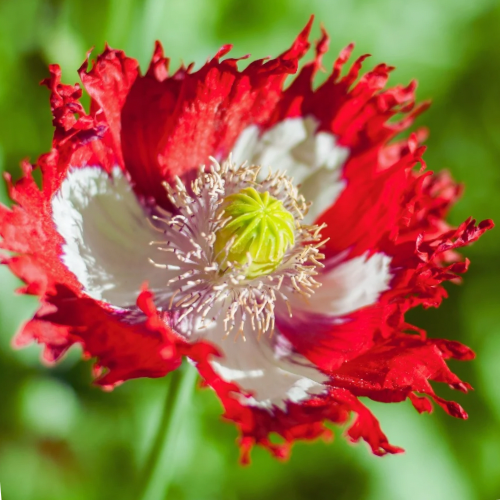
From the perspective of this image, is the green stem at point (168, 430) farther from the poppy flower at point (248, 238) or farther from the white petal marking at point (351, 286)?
the white petal marking at point (351, 286)

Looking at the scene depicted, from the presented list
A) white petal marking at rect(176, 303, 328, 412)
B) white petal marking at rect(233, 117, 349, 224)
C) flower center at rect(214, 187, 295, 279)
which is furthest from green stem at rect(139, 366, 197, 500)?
white petal marking at rect(233, 117, 349, 224)

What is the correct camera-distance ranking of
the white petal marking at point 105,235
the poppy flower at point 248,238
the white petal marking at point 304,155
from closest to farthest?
the poppy flower at point 248,238, the white petal marking at point 105,235, the white petal marking at point 304,155

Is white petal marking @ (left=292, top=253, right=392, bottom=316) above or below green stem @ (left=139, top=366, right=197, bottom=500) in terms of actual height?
above

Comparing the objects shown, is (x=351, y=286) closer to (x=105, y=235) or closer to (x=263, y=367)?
(x=263, y=367)

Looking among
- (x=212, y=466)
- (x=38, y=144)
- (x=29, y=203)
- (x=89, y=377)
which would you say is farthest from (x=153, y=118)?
(x=212, y=466)

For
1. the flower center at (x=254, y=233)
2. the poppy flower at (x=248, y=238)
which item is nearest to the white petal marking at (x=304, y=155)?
the poppy flower at (x=248, y=238)

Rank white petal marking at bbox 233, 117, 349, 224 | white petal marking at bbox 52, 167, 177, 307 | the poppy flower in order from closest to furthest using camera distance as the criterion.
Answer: the poppy flower < white petal marking at bbox 52, 167, 177, 307 < white petal marking at bbox 233, 117, 349, 224

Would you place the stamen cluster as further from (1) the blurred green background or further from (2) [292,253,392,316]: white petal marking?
(1) the blurred green background
